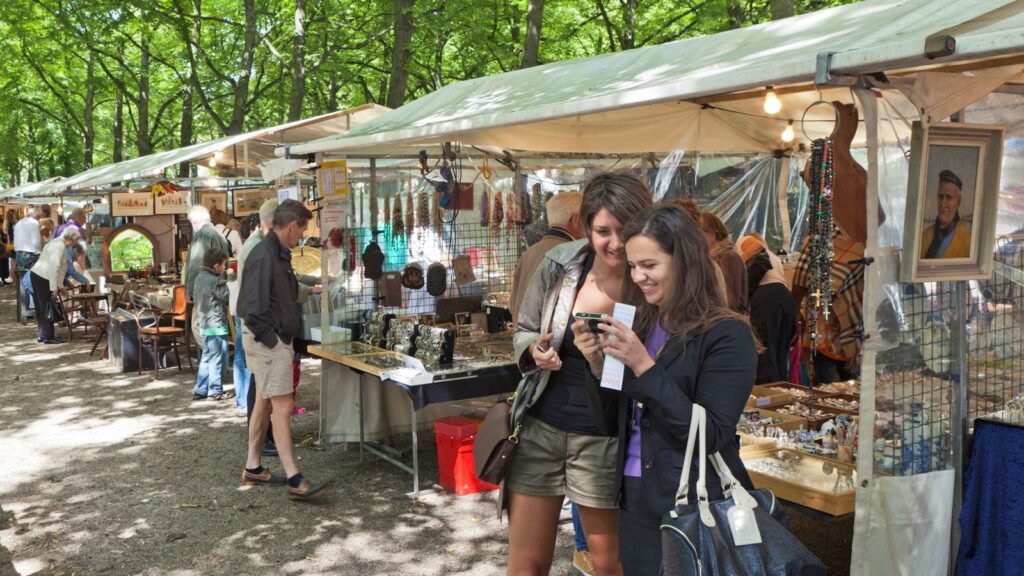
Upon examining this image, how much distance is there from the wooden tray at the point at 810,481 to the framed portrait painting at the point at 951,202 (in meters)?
0.87

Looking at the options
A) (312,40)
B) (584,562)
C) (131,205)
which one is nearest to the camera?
(584,562)

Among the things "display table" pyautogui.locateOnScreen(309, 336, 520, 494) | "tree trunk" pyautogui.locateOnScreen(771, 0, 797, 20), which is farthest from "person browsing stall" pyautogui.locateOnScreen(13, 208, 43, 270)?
"tree trunk" pyautogui.locateOnScreen(771, 0, 797, 20)

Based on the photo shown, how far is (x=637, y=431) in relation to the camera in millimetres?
2619

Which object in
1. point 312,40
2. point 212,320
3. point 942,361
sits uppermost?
point 312,40

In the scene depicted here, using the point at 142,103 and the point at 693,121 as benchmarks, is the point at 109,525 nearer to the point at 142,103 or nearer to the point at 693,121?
the point at 693,121

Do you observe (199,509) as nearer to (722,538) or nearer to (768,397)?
(768,397)

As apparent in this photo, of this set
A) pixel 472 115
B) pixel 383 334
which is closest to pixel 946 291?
pixel 472 115

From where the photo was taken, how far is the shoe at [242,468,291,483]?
239 inches

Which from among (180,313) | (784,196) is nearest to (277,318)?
(784,196)

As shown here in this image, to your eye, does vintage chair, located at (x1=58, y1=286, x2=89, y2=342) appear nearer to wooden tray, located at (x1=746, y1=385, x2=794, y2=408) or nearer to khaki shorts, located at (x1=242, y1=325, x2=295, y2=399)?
khaki shorts, located at (x1=242, y1=325, x2=295, y2=399)

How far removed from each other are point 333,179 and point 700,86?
12.2 feet

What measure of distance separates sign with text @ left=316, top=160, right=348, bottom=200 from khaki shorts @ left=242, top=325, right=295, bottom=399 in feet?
4.32

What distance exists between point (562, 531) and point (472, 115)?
2383mm

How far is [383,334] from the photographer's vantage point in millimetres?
6512
